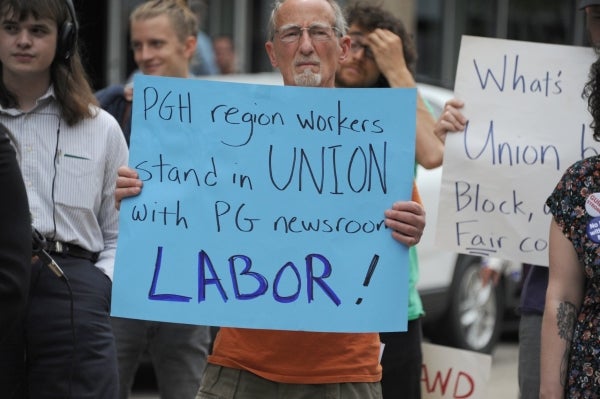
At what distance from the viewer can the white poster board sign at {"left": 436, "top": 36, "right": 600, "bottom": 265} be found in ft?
14.8

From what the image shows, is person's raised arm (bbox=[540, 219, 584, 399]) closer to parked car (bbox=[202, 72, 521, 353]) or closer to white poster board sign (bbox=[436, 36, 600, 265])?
white poster board sign (bbox=[436, 36, 600, 265])

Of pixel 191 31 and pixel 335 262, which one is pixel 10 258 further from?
pixel 191 31

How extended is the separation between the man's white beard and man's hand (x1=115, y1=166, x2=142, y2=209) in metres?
0.55

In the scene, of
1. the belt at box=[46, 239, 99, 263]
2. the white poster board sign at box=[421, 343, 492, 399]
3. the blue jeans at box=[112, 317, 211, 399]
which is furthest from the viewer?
the blue jeans at box=[112, 317, 211, 399]

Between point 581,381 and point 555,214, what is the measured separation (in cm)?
46

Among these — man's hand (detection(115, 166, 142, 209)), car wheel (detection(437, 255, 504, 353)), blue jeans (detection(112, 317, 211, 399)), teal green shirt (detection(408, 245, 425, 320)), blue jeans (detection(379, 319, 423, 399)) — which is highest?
man's hand (detection(115, 166, 142, 209))

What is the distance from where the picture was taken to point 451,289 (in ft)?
30.3

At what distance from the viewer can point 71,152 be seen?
405 centimetres

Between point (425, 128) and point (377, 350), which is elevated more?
point (425, 128)

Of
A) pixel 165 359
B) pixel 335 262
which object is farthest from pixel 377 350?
pixel 165 359

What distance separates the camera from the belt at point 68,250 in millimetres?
3953

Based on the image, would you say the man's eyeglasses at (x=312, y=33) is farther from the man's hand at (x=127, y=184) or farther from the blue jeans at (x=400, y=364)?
the blue jeans at (x=400, y=364)

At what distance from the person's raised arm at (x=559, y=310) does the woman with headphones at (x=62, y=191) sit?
1.33 meters

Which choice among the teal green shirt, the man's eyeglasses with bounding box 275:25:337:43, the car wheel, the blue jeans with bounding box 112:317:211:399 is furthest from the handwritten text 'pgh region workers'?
the car wheel
